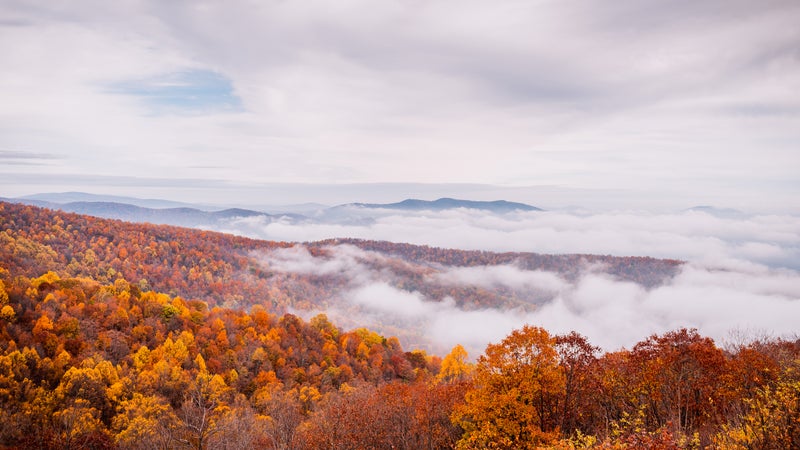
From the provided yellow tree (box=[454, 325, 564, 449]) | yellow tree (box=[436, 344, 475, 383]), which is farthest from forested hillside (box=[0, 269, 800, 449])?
yellow tree (box=[436, 344, 475, 383])

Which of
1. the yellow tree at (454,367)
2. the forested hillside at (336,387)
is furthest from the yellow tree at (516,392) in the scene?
the yellow tree at (454,367)

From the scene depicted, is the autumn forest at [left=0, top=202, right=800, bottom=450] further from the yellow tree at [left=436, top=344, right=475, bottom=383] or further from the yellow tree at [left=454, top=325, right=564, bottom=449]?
the yellow tree at [left=436, top=344, right=475, bottom=383]

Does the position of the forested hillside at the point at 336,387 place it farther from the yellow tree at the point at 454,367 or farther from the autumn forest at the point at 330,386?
the yellow tree at the point at 454,367

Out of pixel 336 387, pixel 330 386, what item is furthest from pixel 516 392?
pixel 336 387

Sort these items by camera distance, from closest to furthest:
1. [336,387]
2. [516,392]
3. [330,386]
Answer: [516,392] < [330,386] < [336,387]

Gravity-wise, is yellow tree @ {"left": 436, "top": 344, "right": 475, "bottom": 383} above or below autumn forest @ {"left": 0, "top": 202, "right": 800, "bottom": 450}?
below

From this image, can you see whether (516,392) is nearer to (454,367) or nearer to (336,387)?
(454,367)
